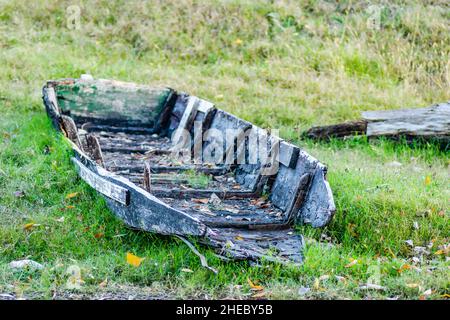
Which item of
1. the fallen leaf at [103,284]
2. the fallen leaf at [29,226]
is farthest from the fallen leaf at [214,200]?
the fallen leaf at [103,284]

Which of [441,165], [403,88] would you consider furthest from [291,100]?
[441,165]

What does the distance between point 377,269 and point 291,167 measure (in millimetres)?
1410

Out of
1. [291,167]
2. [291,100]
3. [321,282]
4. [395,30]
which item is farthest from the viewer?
[395,30]

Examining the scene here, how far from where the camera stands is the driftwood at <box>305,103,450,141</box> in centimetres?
801

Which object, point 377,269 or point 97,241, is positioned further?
point 97,241

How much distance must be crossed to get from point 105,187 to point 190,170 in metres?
1.78

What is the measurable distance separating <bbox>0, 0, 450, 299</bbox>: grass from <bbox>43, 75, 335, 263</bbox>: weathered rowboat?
0.84 ft

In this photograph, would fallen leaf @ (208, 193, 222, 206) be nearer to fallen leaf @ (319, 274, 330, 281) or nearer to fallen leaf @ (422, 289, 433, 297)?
fallen leaf @ (319, 274, 330, 281)

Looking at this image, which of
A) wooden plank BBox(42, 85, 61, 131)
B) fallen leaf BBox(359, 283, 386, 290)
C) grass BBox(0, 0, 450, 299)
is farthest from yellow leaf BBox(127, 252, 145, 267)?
wooden plank BBox(42, 85, 61, 131)

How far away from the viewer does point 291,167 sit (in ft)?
20.1

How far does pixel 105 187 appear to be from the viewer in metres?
5.43

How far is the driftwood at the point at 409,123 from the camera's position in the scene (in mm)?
8008

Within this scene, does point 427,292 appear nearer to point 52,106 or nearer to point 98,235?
point 98,235
